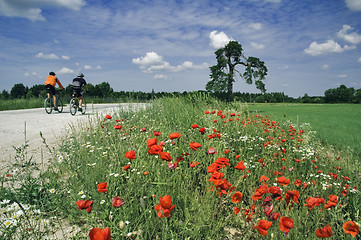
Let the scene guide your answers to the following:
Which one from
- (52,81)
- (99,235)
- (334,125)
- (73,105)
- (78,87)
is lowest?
(334,125)

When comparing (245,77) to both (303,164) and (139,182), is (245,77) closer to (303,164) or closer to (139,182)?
(303,164)

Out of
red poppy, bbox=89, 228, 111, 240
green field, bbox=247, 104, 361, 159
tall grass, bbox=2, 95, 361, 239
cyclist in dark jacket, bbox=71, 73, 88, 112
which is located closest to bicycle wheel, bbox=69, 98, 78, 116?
cyclist in dark jacket, bbox=71, 73, 88, 112

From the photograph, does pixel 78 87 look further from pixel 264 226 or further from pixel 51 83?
pixel 264 226

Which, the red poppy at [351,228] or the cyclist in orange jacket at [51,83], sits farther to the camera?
the cyclist in orange jacket at [51,83]

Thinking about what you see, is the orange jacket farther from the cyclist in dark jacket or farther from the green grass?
the green grass

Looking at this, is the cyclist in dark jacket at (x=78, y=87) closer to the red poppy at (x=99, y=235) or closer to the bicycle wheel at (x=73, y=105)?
the bicycle wheel at (x=73, y=105)

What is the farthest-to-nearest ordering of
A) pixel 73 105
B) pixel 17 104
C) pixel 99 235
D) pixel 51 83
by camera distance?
pixel 17 104 → pixel 51 83 → pixel 73 105 → pixel 99 235

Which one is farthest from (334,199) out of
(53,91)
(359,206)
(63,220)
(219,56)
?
(219,56)

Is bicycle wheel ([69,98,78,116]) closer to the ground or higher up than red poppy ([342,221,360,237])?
higher up

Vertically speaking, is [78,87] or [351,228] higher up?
[78,87]

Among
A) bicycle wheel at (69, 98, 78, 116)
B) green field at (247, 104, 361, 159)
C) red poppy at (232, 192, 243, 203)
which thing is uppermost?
bicycle wheel at (69, 98, 78, 116)

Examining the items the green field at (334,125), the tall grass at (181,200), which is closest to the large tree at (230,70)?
the green field at (334,125)

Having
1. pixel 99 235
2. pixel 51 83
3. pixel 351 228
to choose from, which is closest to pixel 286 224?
pixel 351 228

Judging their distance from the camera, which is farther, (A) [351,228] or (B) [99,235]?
(A) [351,228]
